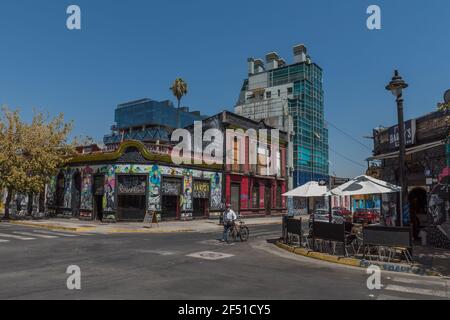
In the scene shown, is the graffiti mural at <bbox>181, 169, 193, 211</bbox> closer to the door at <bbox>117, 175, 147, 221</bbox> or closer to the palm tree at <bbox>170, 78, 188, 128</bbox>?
the door at <bbox>117, 175, 147, 221</bbox>

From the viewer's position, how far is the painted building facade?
28.3 m

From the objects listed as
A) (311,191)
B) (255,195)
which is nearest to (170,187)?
(255,195)

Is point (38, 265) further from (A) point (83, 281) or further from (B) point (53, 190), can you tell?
(B) point (53, 190)

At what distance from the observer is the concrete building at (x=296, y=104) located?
63.8 metres

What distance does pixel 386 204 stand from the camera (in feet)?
62.1

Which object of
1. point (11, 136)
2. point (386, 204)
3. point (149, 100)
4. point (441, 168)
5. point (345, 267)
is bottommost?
point (345, 267)

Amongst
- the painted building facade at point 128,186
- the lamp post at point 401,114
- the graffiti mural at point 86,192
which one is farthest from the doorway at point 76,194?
the lamp post at point 401,114

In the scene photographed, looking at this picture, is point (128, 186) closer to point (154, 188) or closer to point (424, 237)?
point (154, 188)

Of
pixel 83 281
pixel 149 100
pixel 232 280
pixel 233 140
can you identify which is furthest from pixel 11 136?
pixel 149 100

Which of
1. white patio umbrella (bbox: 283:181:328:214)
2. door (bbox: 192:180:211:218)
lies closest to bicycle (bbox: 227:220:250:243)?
white patio umbrella (bbox: 283:181:328:214)

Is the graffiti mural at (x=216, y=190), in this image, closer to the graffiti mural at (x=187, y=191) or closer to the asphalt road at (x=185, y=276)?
the graffiti mural at (x=187, y=191)

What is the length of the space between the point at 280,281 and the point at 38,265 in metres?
6.78

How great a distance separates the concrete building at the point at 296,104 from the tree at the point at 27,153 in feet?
117

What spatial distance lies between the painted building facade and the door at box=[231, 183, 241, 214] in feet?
15.2
